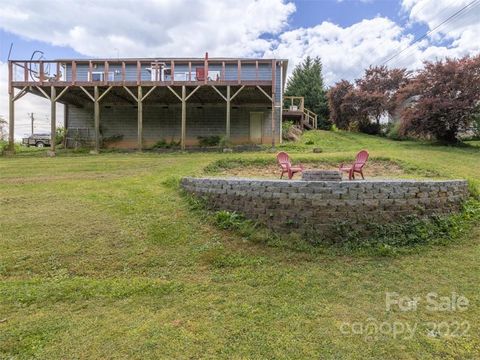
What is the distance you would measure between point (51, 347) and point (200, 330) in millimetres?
1390

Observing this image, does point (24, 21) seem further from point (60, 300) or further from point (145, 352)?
point (145, 352)

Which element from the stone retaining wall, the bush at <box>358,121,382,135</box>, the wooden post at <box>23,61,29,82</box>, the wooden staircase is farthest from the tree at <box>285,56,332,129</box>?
the stone retaining wall

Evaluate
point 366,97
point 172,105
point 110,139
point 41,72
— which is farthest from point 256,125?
point 41,72

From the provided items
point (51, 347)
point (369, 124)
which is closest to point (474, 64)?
point (369, 124)

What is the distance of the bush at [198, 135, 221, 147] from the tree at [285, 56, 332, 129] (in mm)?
15183

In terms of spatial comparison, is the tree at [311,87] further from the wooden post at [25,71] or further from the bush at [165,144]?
the wooden post at [25,71]

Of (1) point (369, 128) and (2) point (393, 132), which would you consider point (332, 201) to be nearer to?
(2) point (393, 132)

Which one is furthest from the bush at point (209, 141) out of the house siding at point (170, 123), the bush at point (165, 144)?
the bush at point (165, 144)

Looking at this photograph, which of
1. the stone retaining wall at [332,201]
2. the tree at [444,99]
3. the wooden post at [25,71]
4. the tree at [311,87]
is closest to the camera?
the stone retaining wall at [332,201]

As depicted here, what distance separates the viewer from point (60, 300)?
404cm

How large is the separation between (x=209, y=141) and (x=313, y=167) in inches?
329

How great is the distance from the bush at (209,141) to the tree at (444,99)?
8962 mm

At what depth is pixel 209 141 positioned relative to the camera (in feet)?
58.5

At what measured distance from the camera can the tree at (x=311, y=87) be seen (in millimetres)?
31530
